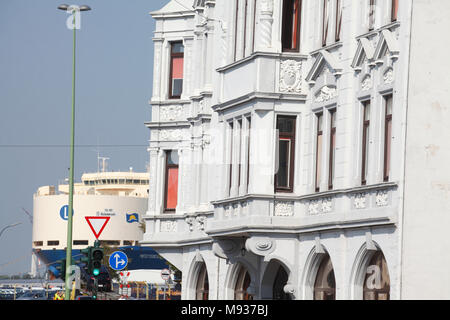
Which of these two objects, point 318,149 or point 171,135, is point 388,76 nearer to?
point 318,149

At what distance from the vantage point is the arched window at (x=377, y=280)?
100ft

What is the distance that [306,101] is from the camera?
35750 millimetres

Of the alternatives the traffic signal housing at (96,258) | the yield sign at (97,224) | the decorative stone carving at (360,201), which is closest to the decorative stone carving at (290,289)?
the decorative stone carving at (360,201)

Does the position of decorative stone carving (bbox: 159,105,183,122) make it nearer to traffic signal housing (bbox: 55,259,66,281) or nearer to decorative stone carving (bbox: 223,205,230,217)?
traffic signal housing (bbox: 55,259,66,281)

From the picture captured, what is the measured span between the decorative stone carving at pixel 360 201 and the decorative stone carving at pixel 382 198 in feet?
2.61

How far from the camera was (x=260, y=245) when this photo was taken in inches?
1411

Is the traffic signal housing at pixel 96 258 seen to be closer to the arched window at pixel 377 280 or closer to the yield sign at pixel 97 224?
the yield sign at pixel 97 224

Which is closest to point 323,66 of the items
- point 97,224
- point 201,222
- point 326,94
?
point 326,94

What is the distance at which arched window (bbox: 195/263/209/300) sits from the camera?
45.6 m

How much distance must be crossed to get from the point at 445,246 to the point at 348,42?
257 inches

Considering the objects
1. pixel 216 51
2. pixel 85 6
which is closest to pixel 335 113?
pixel 216 51

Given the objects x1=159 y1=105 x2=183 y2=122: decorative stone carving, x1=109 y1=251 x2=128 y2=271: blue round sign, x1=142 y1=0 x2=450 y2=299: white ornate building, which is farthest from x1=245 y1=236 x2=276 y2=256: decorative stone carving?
x1=159 y1=105 x2=183 y2=122: decorative stone carving

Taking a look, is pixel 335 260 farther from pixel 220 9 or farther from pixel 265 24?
pixel 220 9

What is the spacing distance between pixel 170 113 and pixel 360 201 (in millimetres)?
17526
